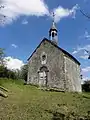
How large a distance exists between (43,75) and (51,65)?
238cm

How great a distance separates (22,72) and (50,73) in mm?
31762

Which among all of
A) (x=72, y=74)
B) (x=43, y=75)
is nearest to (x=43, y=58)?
(x=43, y=75)

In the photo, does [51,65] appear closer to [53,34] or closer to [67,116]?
[53,34]

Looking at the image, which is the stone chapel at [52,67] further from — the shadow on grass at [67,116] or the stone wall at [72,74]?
the shadow on grass at [67,116]

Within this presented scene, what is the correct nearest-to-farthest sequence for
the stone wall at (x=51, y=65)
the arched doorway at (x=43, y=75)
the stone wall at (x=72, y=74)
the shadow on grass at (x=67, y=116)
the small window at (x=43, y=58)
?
1. the shadow on grass at (x=67, y=116)
2. the stone wall at (x=51, y=65)
3. the stone wall at (x=72, y=74)
4. the arched doorway at (x=43, y=75)
5. the small window at (x=43, y=58)

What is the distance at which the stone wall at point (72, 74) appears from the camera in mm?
41047

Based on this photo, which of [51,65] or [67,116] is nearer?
[67,116]

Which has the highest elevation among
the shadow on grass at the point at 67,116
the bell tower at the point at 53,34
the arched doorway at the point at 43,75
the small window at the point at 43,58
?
the bell tower at the point at 53,34

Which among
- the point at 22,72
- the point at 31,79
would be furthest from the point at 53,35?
the point at 22,72

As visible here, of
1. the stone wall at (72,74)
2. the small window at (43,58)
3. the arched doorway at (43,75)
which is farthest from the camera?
the small window at (43,58)

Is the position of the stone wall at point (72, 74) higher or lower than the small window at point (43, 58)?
lower

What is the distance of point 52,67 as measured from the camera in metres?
41.8

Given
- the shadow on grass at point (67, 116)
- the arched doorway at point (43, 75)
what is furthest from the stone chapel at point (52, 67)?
the shadow on grass at point (67, 116)

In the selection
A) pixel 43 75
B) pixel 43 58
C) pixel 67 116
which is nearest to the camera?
pixel 67 116
